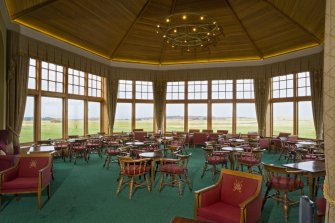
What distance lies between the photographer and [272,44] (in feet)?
36.9

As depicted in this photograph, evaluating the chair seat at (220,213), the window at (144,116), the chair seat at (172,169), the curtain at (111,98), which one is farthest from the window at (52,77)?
the chair seat at (220,213)

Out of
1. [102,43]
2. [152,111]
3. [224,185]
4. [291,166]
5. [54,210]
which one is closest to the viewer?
[224,185]

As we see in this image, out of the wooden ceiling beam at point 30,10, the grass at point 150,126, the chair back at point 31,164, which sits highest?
the wooden ceiling beam at point 30,10

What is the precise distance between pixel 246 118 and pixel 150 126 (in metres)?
5.43

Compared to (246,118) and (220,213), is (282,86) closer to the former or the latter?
(246,118)

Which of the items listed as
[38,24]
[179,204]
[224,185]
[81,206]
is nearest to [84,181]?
[81,206]

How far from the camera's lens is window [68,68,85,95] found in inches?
419

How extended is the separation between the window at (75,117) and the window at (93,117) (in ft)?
1.37

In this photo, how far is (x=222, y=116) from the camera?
13.5 m

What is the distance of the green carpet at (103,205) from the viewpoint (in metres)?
3.89

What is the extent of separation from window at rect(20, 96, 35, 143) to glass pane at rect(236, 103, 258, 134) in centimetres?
987

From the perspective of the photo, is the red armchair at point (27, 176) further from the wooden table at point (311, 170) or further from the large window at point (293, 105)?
the large window at point (293, 105)

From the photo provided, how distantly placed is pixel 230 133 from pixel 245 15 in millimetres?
6256

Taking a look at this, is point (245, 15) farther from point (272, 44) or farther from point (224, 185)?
point (224, 185)
